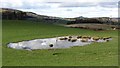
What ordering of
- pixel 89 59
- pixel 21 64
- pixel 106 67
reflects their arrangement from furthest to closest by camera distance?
1. pixel 89 59
2. pixel 21 64
3. pixel 106 67

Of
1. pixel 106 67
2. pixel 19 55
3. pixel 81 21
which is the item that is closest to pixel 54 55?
pixel 19 55

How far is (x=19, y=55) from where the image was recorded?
93.9 feet

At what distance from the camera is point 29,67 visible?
22.2m

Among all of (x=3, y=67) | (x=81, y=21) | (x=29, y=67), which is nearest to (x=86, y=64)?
(x=29, y=67)

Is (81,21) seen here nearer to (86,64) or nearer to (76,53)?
(76,53)

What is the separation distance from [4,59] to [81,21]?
79.3 m

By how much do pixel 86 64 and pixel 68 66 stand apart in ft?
4.79

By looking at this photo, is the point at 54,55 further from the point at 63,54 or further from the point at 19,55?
the point at 19,55

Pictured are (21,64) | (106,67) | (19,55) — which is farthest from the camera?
(19,55)

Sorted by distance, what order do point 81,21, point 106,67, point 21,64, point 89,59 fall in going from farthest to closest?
point 81,21
point 89,59
point 21,64
point 106,67

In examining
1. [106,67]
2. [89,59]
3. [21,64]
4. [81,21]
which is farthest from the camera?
[81,21]

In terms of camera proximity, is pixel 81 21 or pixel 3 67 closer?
pixel 3 67

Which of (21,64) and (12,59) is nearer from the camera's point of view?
(21,64)

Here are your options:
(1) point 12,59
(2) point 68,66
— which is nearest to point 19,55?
(1) point 12,59
